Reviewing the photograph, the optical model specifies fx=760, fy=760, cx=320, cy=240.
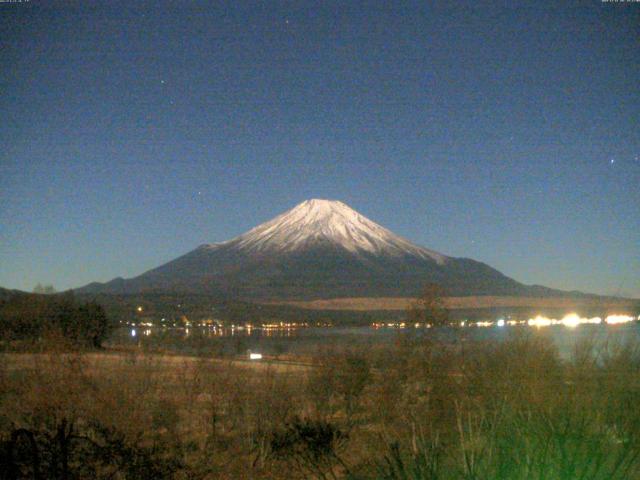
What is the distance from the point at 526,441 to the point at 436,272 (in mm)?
124463

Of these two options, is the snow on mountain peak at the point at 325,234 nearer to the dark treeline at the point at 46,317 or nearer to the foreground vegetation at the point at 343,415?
the dark treeline at the point at 46,317

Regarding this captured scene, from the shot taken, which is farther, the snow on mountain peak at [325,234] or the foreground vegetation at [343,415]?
the snow on mountain peak at [325,234]

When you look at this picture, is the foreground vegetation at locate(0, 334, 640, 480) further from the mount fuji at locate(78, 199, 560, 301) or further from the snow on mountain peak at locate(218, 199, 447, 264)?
the snow on mountain peak at locate(218, 199, 447, 264)

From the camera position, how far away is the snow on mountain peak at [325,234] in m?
148

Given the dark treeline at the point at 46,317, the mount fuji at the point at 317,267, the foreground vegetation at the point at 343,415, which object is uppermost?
the mount fuji at the point at 317,267

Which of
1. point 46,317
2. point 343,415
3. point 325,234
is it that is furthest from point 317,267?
point 343,415

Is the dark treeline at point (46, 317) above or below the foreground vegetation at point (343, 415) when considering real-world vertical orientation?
above

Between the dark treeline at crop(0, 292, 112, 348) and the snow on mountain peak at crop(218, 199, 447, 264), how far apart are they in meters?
107

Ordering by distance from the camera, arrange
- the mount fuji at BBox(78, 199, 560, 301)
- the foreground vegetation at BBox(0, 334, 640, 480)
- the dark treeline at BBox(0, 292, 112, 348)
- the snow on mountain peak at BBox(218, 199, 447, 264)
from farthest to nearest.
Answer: the snow on mountain peak at BBox(218, 199, 447, 264) < the mount fuji at BBox(78, 199, 560, 301) < the dark treeline at BBox(0, 292, 112, 348) < the foreground vegetation at BBox(0, 334, 640, 480)

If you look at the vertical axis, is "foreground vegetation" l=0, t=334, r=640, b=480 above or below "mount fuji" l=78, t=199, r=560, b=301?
below

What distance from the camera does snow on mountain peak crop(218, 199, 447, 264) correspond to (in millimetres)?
147875

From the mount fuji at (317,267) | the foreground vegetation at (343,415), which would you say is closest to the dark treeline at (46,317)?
the foreground vegetation at (343,415)

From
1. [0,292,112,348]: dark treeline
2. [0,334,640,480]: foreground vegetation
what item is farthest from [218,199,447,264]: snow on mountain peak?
[0,334,640,480]: foreground vegetation

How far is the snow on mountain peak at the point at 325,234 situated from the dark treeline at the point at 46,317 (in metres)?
107
